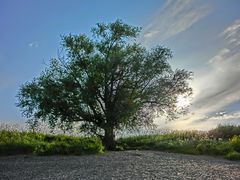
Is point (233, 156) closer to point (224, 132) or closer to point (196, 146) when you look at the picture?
point (196, 146)

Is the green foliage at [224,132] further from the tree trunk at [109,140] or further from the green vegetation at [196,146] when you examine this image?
the tree trunk at [109,140]

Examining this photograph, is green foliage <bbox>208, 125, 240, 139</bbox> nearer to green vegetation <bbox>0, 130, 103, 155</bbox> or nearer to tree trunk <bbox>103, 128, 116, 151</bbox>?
tree trunk <bbox>103, 128, 116, 151</bbox>

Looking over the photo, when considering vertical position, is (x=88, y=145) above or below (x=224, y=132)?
below

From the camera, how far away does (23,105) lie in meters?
23.8

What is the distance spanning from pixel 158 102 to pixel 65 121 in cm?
510

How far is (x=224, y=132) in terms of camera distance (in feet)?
97.7

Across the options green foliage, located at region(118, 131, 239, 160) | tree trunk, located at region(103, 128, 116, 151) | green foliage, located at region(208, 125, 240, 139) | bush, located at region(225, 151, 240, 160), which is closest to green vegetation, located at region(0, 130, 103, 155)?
tree trunk, located at region(103, 128, 116, 151)

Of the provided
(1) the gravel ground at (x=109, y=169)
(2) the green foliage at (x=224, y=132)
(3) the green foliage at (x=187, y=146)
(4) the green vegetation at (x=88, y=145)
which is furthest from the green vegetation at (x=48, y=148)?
(2) the green foliage at (x=224, y=132)

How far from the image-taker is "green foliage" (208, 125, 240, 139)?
2927 cm

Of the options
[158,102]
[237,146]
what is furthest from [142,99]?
[237,146]

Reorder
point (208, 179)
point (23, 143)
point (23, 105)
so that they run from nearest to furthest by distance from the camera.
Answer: point (208, 179) < point (23, 143) < point (23, 105)

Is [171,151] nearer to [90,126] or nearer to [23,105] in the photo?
[90,126]

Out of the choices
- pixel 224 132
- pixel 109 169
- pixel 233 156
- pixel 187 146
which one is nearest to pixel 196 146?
pixel 187 146

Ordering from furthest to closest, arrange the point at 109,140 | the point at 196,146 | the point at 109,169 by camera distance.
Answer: the point at 109,140 → the point at 196,146 → the point at 109,169
